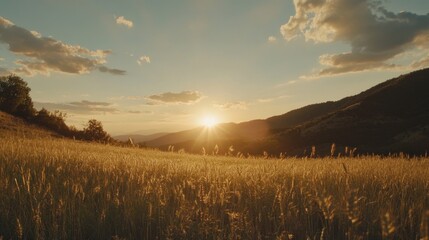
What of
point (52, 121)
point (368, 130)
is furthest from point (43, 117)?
point (368, 130)

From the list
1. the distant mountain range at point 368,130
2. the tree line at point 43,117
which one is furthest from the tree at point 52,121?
the distant mountain range at point 368,130

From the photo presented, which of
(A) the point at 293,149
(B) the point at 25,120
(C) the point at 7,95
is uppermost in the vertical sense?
(C) the point at 7,95

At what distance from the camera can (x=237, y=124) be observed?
167500mm

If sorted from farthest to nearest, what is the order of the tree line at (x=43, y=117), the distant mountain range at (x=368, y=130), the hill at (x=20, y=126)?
the distant mountain range at (x=368, y=130) → the tree line at (x=43, y=117) → the hill at (x=20, y=126)

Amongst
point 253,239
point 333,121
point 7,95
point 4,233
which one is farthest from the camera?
point 333,121

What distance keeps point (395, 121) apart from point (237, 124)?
361 ft

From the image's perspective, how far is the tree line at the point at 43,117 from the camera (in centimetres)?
2973

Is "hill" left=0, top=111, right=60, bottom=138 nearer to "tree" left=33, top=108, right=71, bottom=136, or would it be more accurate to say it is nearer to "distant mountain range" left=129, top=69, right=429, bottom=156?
"tree" left=33, top=108, right=71, bottom=136

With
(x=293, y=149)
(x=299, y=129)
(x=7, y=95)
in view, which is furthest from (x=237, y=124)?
(x=7, y=95)

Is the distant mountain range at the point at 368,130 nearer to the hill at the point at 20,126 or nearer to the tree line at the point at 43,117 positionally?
the tree line at the point at 43,117

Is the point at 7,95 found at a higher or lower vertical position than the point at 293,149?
higher

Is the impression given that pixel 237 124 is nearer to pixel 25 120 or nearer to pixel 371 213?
pixel 25 120

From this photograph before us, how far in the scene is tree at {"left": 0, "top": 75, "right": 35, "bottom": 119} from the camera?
30.6 metres

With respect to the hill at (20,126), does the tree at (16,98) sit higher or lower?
higher
